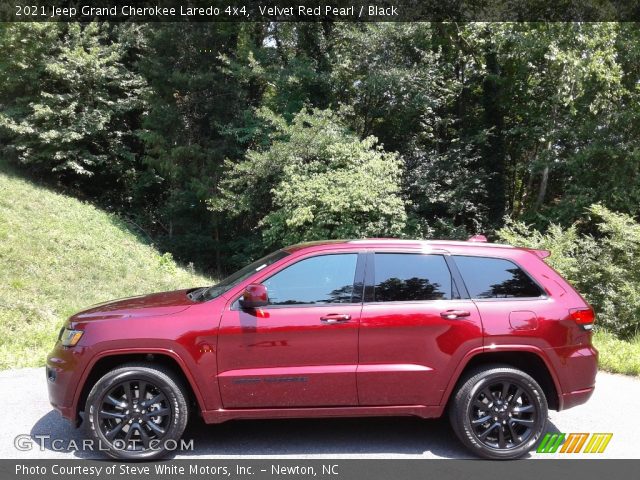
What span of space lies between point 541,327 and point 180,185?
18435 millimetres

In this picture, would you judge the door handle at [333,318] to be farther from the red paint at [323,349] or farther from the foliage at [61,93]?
the foliage at [61,93]

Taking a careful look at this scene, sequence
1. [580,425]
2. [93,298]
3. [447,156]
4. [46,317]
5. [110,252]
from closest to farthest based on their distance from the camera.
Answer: [580,425]
[46,317]
[93,298]
[110,252]
[447,156]

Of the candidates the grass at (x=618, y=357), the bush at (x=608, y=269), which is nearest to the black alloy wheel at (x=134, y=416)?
the grass at (x=618, y=357)

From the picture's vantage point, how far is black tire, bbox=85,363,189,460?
166 inches

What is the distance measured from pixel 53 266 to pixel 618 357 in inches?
416

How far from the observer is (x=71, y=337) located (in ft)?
14.4

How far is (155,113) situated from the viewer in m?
19.7

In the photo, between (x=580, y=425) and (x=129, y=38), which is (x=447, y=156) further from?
(x=580, y=425)

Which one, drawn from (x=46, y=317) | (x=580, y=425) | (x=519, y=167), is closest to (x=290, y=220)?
(x=46, y=317)

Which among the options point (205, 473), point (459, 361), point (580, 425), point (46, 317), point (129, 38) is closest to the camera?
point (205, 473)

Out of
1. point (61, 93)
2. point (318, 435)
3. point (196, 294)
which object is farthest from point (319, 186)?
point (61, 93)

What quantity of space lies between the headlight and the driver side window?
155 centimetres

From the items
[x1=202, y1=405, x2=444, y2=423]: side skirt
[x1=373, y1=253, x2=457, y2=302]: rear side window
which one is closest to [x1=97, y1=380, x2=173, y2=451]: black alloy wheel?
[x1=202, y1=405, x2=444, y2=423]: side skirt

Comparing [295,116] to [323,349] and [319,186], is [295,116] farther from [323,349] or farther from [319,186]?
[323,349]
